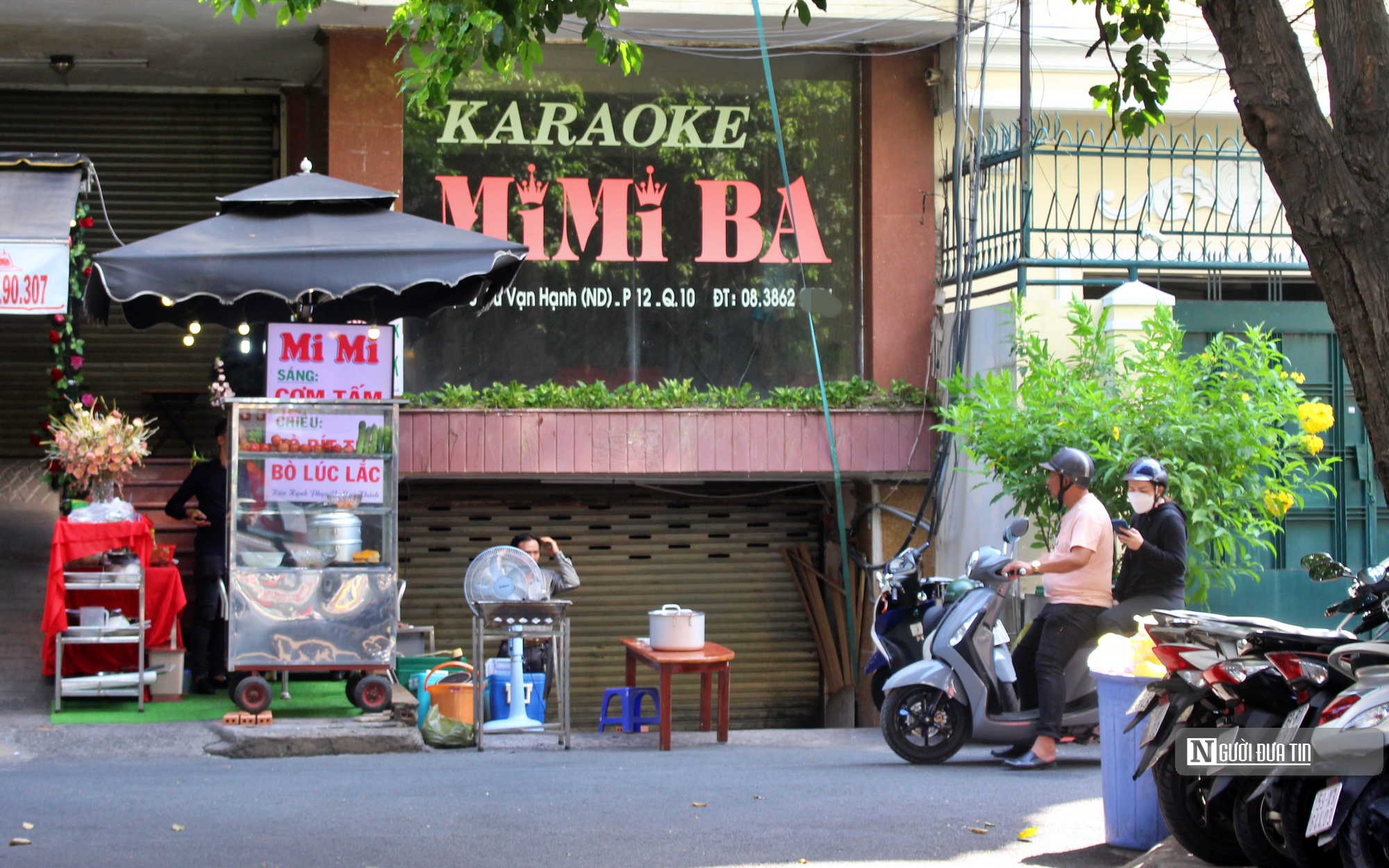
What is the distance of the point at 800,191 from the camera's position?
12039 mm

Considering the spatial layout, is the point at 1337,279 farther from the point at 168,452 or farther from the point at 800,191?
the point at 168,452

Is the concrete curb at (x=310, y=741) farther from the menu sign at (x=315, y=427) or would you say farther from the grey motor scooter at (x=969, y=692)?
the grey motor scooter at (x=969, y=692)

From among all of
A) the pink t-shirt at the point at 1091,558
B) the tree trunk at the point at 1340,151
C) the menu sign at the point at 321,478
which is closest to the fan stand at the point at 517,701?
the menu sign at the point at 321,478

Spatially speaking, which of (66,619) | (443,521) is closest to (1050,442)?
(443,521)

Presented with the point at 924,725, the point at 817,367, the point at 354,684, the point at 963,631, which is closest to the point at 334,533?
the point at 354,684

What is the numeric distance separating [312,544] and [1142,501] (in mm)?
5332

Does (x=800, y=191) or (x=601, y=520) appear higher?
(x=800, y=191)

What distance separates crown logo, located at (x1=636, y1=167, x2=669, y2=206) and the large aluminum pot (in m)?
4.38

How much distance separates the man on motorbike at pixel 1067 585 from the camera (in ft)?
24.2

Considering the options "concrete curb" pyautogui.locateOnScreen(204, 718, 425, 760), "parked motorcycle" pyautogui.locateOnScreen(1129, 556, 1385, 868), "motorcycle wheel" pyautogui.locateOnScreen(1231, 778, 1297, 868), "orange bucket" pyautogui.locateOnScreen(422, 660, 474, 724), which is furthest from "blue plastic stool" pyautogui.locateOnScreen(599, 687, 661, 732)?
"motorcycle wheel" pyautogui.locateOnScreen(1231, 778, 1297, 868)

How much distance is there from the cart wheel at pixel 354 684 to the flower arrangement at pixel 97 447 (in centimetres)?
220

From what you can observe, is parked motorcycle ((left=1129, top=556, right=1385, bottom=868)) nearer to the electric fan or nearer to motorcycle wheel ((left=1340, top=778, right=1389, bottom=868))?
motorcycle wheel ((left=1340, top=778, right=1389, bottom=868))

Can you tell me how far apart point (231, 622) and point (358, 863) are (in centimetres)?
371

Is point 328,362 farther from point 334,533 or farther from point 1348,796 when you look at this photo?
point 1348,796
